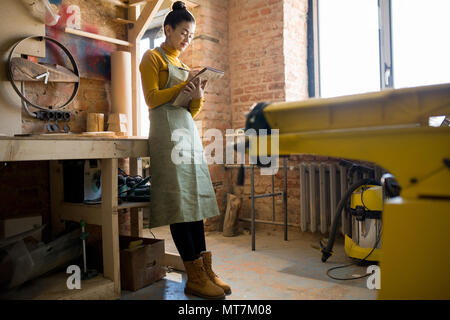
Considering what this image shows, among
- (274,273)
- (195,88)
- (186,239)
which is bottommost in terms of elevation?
(274,273)

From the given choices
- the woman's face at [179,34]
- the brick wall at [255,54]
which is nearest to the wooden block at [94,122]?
the woman's face at [179,34]

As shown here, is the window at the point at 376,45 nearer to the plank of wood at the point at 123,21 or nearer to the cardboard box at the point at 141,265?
the plank of wood at the point at 123,21

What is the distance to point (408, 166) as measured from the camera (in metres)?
1.03

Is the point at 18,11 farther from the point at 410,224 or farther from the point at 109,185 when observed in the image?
the point at 410,224

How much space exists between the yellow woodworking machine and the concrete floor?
103 centimetres

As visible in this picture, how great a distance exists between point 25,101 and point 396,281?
83.8 inches

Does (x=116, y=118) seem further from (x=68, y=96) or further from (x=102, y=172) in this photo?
(x=102, y=172)

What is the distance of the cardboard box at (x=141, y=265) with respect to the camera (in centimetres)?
209

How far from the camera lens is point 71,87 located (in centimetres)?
248

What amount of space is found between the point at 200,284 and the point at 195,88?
1038 millimetres

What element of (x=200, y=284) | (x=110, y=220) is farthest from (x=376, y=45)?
(x=110, y=220)

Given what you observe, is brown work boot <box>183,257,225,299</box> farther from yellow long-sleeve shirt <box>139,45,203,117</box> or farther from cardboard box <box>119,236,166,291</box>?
yellow long-sleeve shirt <box>139,45,203,117</box>

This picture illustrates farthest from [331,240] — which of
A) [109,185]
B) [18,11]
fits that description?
[18,11]

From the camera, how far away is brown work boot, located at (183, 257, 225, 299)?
194 cm
